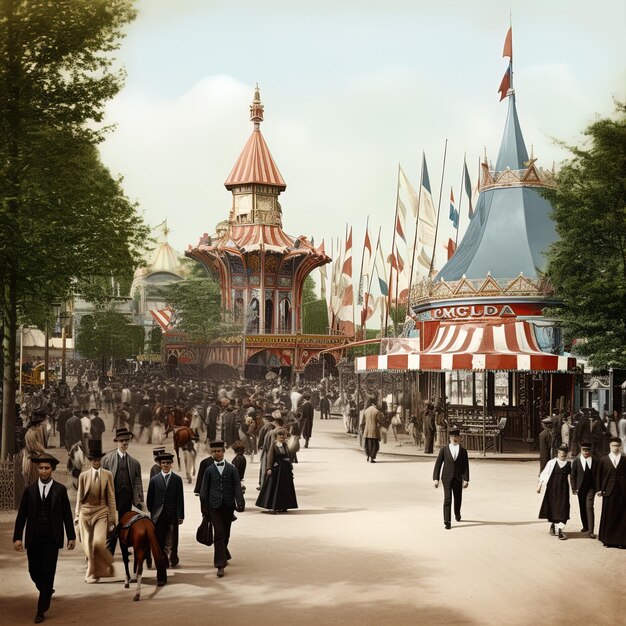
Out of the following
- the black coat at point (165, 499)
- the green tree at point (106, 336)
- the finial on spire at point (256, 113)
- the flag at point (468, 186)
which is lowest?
the black coat at point (165, 499)

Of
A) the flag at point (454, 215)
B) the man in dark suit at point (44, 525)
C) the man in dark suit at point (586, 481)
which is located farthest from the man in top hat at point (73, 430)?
the flag at point (454, 215)

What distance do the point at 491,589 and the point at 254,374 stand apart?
58.8 metres

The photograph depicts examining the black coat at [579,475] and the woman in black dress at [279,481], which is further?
the woman in black dress at [279,481]

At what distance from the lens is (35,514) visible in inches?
365

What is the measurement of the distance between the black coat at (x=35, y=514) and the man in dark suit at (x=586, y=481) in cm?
690

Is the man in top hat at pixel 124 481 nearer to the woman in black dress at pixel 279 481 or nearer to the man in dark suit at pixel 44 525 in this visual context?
the man in dark suit at pixel 44 525

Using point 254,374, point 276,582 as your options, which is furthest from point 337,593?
point 254,374

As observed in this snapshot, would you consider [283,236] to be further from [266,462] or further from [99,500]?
[99,500]

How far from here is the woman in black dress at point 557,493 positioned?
13242 millimetres

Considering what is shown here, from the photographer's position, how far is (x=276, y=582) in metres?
10.3

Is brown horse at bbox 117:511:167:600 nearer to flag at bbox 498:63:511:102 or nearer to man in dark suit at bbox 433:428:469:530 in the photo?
man in dark suit at bbox 433:428:469:530

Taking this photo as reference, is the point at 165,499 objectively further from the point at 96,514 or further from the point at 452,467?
the point at 452,467

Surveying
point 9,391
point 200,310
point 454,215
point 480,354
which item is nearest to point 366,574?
point 9,391

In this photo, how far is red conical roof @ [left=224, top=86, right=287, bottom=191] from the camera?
237 feet
